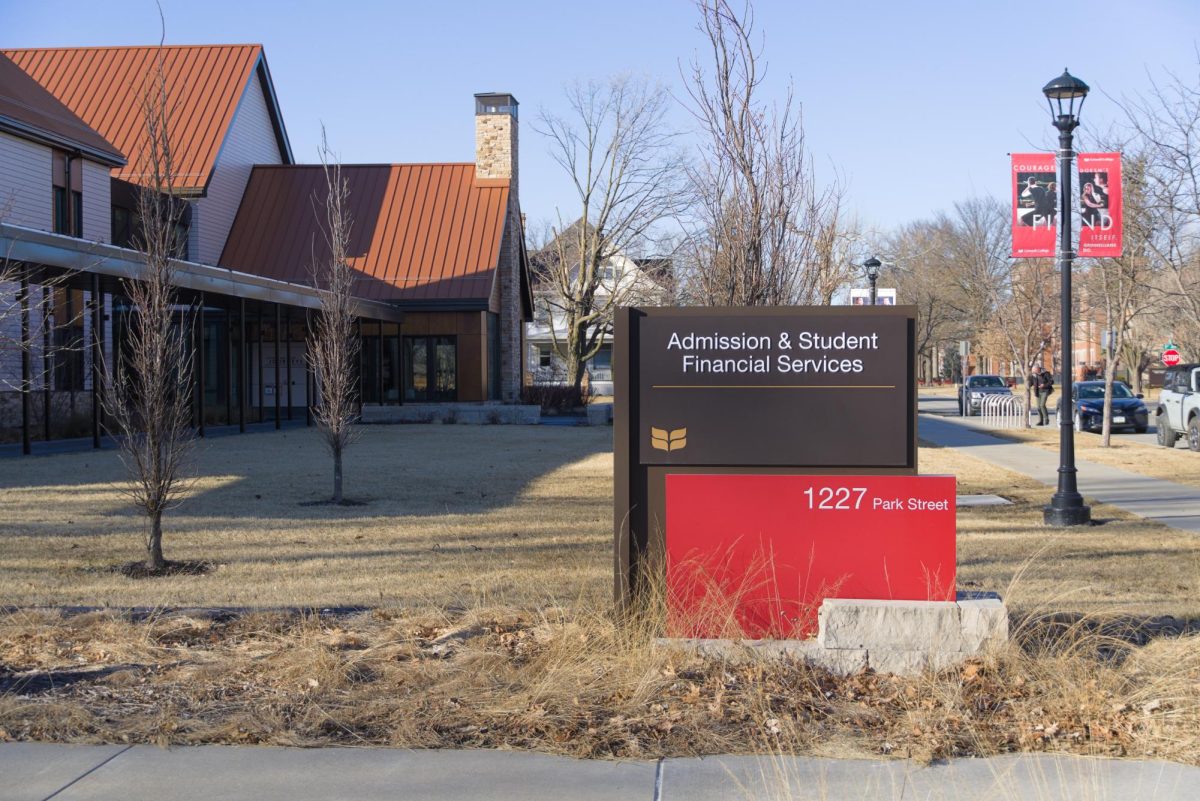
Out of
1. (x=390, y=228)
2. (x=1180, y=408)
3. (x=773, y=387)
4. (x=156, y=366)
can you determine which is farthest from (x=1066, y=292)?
(x=390, y=228)

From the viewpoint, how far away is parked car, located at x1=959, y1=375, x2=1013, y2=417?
144 feet

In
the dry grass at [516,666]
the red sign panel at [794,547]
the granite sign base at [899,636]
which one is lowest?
the dry grass at [516,666]

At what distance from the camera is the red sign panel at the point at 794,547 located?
6527mm

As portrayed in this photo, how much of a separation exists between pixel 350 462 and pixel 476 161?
2263cm

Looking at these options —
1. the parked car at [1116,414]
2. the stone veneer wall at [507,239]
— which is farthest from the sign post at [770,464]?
the stone veneer wall at [507,239]

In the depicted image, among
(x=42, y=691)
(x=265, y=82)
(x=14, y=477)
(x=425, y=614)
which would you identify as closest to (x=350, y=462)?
(x=14, y=477)

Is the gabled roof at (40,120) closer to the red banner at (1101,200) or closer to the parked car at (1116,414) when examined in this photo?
the red banner at (1101,200)

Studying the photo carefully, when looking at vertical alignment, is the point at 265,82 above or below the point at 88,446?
above

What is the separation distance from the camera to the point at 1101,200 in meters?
13.7

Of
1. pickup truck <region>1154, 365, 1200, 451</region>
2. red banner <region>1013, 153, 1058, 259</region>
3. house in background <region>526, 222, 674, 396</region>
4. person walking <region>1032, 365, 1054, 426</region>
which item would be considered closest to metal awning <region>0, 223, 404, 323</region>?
red banner <region>1013, 153, 1058, 259</region>

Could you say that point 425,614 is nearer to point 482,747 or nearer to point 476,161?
point 482,747

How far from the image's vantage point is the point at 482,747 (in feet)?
17.3

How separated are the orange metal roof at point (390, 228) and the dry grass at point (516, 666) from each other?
91.3ft

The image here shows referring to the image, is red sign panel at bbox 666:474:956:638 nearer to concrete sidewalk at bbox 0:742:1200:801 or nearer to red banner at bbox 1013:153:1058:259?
concrete sidewalk at bbox 0:742:1200:801
